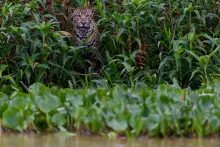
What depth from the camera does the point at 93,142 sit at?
4.55 meters

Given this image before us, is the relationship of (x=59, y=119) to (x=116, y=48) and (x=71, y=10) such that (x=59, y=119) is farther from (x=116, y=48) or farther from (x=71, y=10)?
(x=71, y=10)

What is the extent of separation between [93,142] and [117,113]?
31 cm

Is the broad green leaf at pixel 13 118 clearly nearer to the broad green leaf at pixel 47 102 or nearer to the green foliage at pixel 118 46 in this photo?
the broad green leaf at pixel 47 102

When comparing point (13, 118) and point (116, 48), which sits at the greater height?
point (13, 118)

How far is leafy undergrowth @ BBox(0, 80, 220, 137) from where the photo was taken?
4539 millimetres

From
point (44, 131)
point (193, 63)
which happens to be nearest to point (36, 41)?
point (193, 63)

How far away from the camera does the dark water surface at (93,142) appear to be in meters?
4.40

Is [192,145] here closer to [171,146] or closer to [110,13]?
[171,146]

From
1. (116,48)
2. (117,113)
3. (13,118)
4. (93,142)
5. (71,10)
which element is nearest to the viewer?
(93,142)

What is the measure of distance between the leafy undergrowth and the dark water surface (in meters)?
0.07

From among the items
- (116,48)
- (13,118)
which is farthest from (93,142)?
(116,48)

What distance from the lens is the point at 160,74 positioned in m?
7.26

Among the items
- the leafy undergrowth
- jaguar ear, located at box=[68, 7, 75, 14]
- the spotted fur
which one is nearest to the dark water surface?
the leafy undergrowth

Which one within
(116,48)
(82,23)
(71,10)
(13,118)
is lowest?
(116,48)
